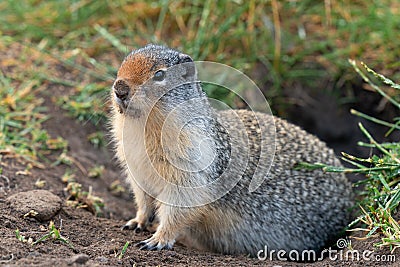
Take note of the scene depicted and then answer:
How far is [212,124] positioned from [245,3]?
286cm

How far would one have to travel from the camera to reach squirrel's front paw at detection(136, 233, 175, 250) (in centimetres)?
409

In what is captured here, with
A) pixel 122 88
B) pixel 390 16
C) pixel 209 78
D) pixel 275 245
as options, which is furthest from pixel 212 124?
pixel 390 16

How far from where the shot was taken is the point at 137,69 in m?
3.89

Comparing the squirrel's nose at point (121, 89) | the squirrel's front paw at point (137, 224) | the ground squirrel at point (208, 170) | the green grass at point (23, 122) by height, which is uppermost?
the squirrel's nose at point (121, 89)

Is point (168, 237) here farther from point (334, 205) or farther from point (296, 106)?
point (296, 106)

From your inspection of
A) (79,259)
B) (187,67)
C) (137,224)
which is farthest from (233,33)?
(79,259)

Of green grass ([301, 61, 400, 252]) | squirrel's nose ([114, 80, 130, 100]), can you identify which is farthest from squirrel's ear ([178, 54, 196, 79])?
green grass ([301, 61, 400, 252])

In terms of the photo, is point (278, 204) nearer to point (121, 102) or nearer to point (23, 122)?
point (121, 102)

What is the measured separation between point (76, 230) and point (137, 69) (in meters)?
1.27

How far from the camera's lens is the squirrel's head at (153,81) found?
381 centimetres

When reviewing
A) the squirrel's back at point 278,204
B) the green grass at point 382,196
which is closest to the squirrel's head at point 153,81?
the squirrel's back at point 278,204

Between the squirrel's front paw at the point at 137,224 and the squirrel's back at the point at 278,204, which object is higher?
the squirrel's back at the point at 278,204

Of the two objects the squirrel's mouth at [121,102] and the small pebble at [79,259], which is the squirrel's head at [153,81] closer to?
the squirrel's mouth at [121,102]

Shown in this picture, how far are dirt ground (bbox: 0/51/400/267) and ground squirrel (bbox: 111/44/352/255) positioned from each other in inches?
11.2
